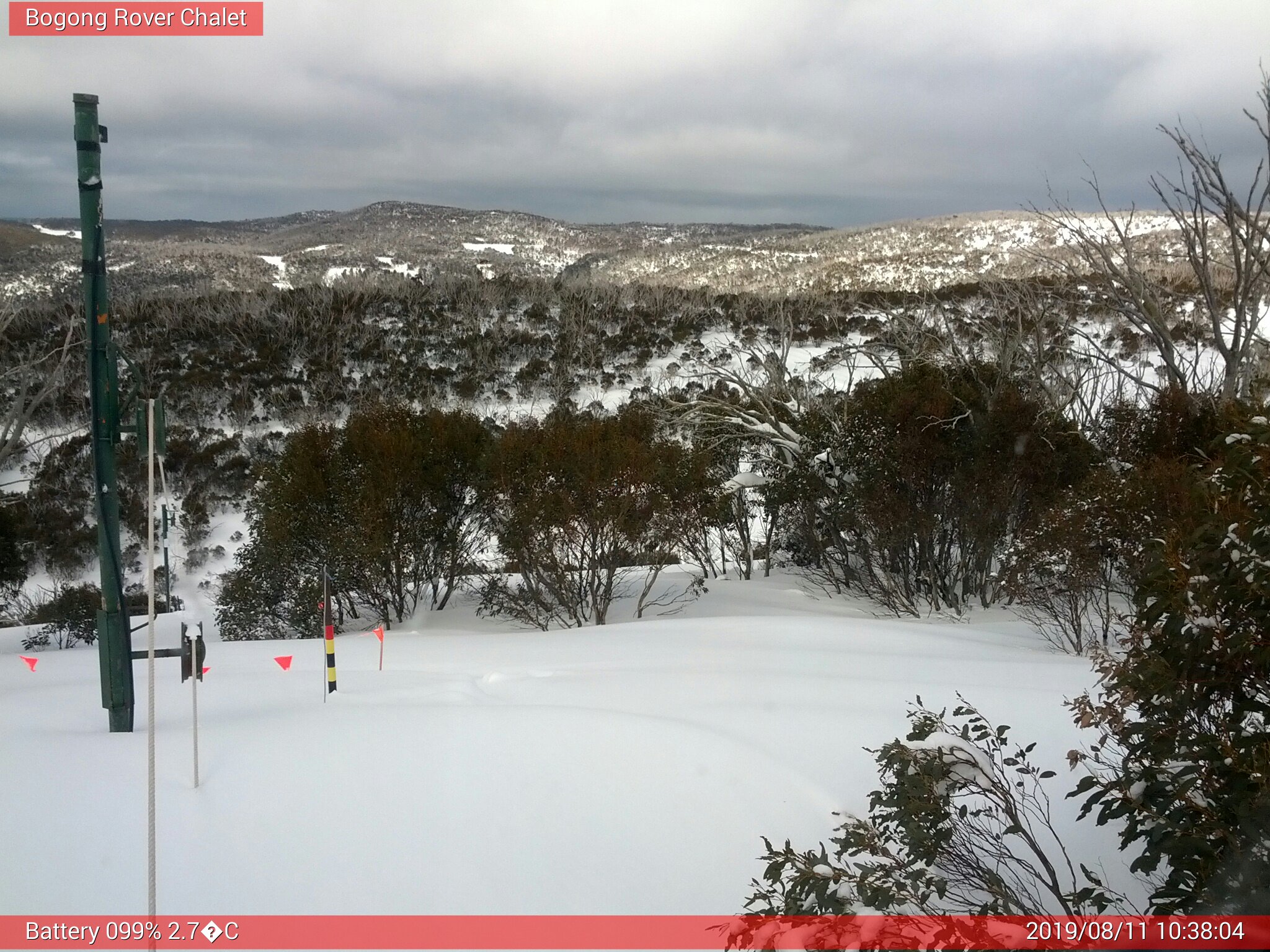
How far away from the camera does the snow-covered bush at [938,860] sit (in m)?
2.86

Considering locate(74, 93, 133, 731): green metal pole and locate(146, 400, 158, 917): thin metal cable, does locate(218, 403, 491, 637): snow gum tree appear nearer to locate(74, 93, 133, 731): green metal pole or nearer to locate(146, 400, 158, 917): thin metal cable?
locate(74, 93, 133, 731): green metal pole

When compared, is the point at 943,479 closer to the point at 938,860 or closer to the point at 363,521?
the point at 363,521

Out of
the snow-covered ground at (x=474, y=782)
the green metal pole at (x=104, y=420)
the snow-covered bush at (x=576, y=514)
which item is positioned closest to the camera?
the snow-covered ground at (x=474, y=782)

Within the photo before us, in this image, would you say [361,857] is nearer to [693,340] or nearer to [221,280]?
[693,340]

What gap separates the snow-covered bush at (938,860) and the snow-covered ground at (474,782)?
0.35 metres

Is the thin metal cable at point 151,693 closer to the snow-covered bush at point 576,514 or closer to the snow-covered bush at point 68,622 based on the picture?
the snow-covered bush at point 576,514

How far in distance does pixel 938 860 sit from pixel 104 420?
220 inches

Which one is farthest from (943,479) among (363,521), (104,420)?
(104,420)

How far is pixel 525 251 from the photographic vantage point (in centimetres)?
8112

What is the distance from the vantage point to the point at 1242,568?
2.62 metres

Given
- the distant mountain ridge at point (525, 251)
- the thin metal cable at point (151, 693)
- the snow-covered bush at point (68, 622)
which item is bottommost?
the snow-covered bush at point (68, 622)

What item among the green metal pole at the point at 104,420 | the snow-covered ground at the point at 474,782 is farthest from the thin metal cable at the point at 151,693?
the green metal pole at the point at 104,420

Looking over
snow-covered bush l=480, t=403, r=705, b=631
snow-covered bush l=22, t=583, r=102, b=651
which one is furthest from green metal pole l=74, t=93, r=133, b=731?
snow-covered bush l=22, t=583, r=102, b=651

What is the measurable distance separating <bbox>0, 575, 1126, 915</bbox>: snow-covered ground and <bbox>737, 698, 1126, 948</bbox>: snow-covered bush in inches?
13.7
